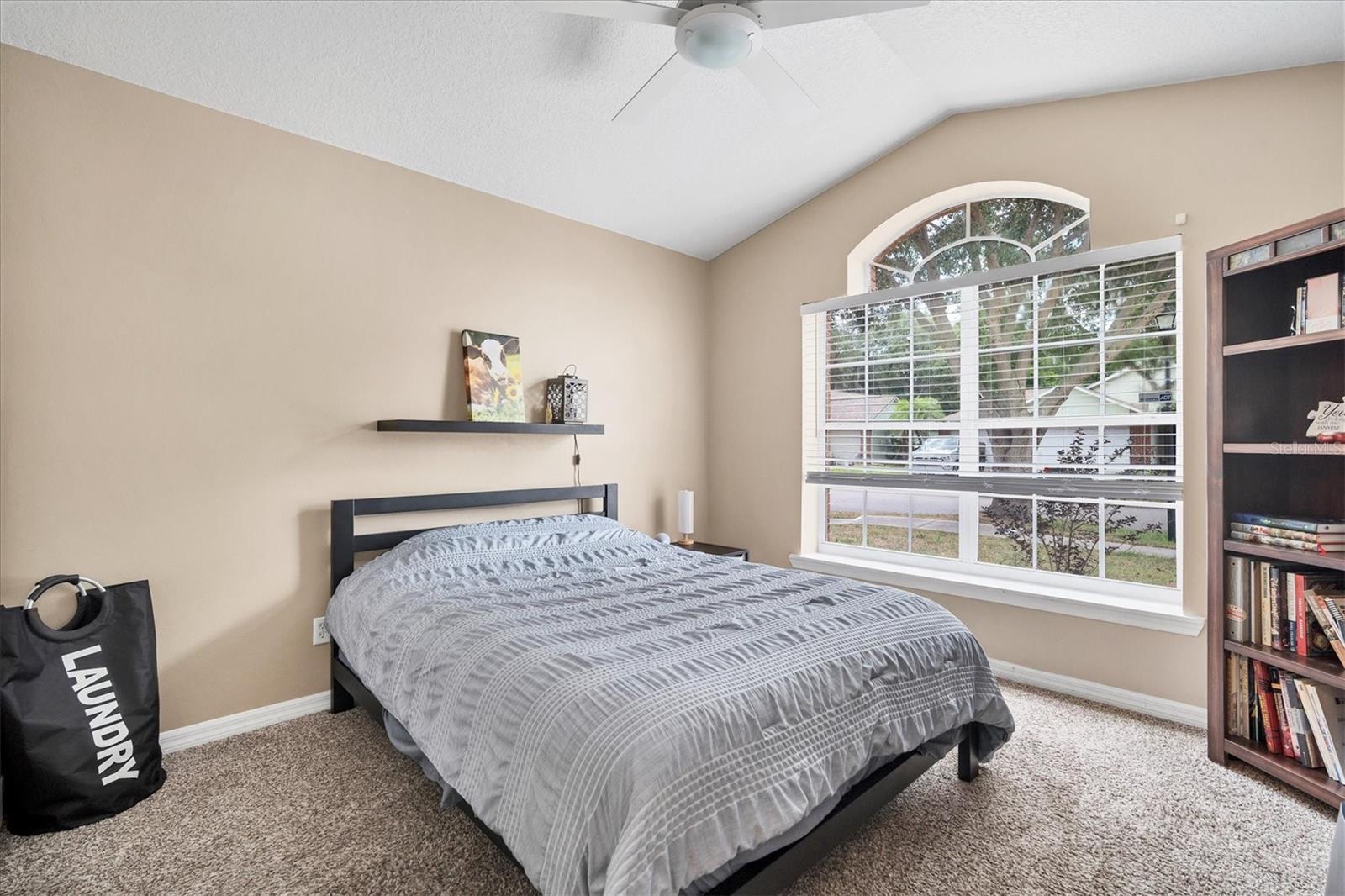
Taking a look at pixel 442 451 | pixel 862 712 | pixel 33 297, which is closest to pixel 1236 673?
pixel 862 712

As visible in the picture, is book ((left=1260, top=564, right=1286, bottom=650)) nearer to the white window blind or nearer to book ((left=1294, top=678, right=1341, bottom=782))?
book ((left=1294, top=678, right=1341, bottom=782))

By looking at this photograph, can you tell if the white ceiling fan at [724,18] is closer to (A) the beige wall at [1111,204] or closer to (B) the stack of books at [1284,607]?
(A) the beige wall at [1111,204]

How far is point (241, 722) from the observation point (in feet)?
8.33

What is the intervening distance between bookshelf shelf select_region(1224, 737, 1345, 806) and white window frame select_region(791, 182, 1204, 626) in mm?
492

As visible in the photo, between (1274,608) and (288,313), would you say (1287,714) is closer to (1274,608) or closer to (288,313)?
(1274,608)

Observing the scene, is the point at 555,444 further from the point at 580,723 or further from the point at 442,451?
the point at 580,723

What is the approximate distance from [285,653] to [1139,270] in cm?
408

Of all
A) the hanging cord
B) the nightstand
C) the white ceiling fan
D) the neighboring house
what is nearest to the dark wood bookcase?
the neighboring house

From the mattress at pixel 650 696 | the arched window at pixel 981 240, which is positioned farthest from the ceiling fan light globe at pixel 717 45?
the arched window at pixel 981 240

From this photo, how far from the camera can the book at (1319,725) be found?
1978 millimetres

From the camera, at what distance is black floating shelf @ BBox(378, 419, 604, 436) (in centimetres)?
282

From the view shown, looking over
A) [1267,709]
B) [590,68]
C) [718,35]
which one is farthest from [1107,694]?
[590,68]

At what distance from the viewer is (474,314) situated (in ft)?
10.6

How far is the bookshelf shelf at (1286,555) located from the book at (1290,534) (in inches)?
1.6
